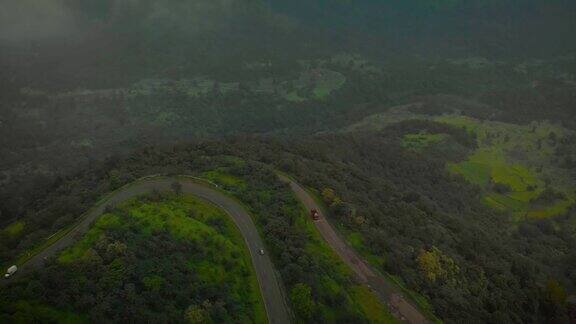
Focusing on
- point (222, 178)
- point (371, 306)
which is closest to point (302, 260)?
point (371, 306)

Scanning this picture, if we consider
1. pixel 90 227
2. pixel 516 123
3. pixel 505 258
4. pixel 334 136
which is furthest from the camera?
pixel 516 123

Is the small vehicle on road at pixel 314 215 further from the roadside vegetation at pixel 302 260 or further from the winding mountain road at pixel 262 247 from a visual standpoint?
the roadside vegetation at pixel 302 260

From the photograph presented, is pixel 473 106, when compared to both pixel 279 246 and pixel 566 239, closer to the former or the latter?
pixel 566 239

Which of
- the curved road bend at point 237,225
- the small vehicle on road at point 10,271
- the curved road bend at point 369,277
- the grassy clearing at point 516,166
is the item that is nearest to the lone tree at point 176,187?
the curved road bend at point 237,225

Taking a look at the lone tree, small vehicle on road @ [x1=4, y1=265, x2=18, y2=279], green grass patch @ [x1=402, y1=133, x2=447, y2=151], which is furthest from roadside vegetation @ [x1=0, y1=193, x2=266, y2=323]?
green grass patch @ [x1=402, y1=133, x2=447, y2=151]

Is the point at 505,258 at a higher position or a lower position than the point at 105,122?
higher

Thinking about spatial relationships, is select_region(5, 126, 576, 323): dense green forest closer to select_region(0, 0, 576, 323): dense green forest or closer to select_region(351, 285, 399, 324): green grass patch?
select_region(0, 0, 576, 323): dense green forest

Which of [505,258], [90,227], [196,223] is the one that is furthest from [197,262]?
[505,258]
